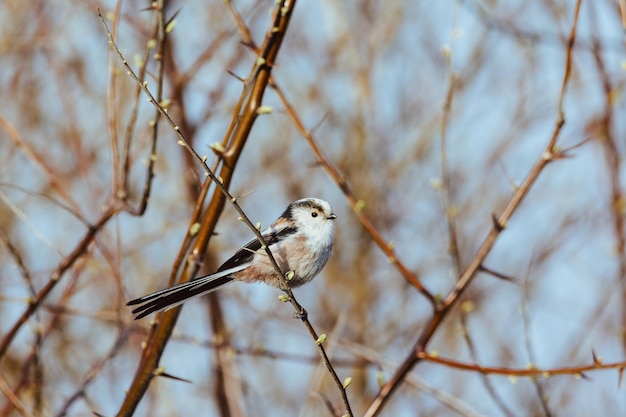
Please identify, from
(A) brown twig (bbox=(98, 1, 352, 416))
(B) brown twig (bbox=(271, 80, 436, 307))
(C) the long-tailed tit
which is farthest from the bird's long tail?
(B) brown twig (bbox=(271, 80, 436, 307))

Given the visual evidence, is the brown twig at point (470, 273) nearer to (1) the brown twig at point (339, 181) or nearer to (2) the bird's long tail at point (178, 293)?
(1) the brown twig at point (339, 181)

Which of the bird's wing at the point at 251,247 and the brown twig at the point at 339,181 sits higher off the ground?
the brown twig at the point at 339,181

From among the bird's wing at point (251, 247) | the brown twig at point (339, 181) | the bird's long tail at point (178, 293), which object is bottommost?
the bird's long tail at point (178, 293)

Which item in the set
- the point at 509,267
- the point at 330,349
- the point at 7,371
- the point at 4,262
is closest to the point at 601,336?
the point at 509,267

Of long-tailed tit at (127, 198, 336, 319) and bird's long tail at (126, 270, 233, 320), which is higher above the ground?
long-tailed tit at (127, 198, 336, 319)

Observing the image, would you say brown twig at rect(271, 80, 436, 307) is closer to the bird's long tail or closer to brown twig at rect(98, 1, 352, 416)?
brown twig at rect(98, 1, 352, 416)

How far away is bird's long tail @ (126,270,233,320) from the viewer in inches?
87.1

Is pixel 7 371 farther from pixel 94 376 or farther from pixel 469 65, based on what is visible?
pixel 469 65

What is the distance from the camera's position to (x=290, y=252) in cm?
264

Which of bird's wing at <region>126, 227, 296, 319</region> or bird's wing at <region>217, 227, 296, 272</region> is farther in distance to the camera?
bird's wing at <region>217, 227, 296, 272</region>

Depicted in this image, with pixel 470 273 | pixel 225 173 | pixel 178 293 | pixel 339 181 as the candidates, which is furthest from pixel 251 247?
pixel 470 273

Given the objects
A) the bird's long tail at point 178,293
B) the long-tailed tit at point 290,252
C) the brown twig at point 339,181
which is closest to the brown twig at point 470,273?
the brown twig at point 339,181

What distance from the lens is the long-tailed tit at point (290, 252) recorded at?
2.51 m

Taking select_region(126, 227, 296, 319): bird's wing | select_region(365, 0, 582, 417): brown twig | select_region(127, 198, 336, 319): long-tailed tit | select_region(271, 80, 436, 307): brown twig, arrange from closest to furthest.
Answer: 1. select_region(126, 227, 296, 319): bird's wing
2. select_region(127, 198, 336, 319): long-tailed tit
3. select_region(365, 0, 582, 417): brown twig
4. select_region(271, 80, 436, 307): brown twig
